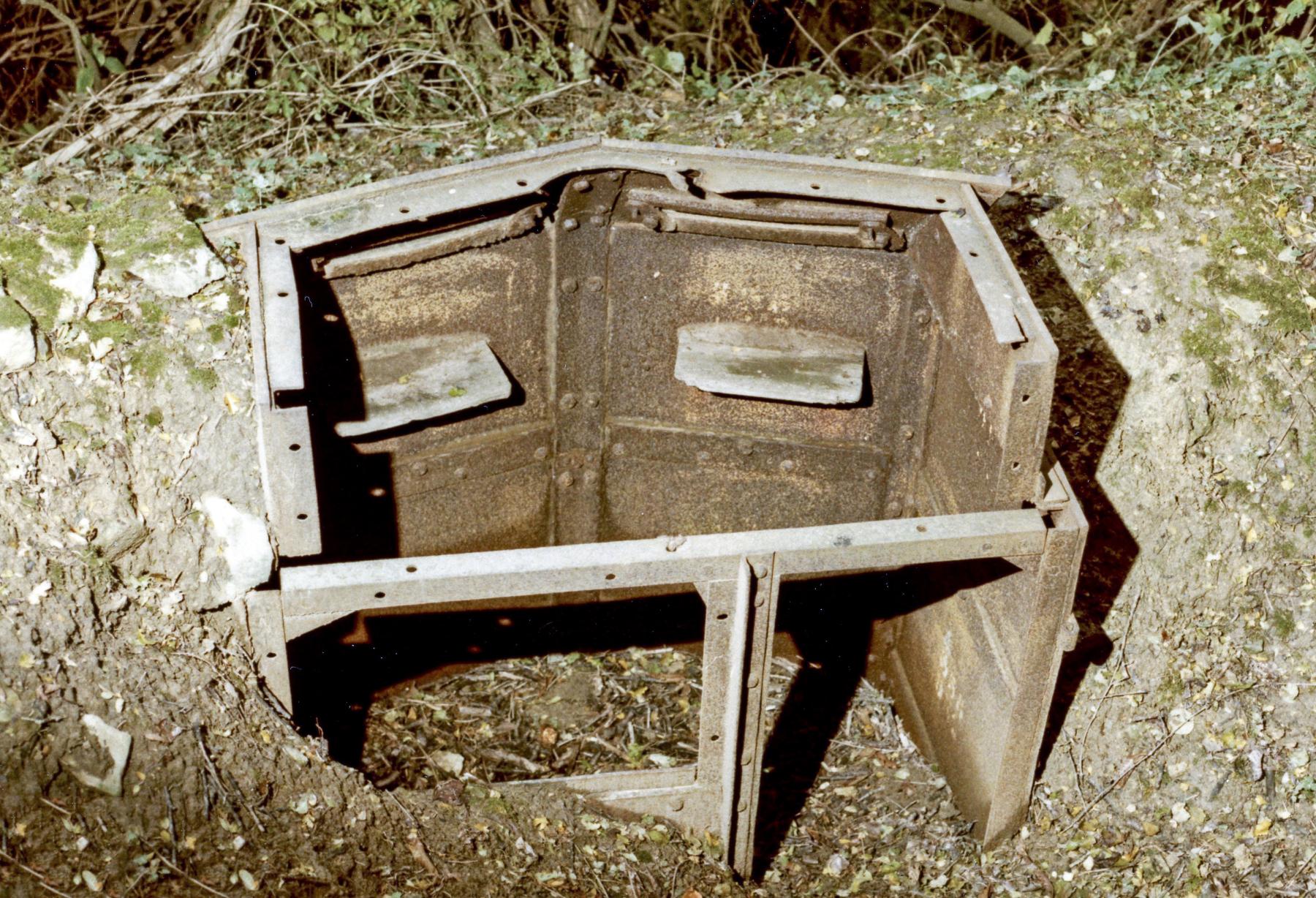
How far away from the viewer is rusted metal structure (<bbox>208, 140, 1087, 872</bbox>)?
9.46 ft

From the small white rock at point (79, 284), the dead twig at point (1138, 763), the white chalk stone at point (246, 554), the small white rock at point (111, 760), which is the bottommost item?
the dead twig at point (1138, 763)

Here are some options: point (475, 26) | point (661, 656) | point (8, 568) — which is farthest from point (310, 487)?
point (475, 26)

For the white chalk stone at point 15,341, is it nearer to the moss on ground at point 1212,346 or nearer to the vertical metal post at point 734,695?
the vertical metal post at point 734,695

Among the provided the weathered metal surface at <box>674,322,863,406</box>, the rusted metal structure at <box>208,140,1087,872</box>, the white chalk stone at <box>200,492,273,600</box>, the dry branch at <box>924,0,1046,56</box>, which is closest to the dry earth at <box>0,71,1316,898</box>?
the white chalk stone at <box>200,492,273,600</box>

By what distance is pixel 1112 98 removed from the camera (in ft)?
17.1

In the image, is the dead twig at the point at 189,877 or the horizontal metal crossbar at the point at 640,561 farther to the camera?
the dead twig at the point at 189,877

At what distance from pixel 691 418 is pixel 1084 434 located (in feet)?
4.68

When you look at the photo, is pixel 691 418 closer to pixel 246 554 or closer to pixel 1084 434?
pixel 1084 434

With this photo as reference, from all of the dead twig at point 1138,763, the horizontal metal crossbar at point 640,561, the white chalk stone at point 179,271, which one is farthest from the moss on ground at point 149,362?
the dead twig at point 1138,763

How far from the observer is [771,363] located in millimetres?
3773

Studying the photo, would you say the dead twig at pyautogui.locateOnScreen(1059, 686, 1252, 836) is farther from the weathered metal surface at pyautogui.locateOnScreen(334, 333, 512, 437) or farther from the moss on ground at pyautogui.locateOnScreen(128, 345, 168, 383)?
the moss on ground at pyautogui.locateOnScreen(128, 345, 168, 383)

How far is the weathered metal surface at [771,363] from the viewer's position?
145 inches

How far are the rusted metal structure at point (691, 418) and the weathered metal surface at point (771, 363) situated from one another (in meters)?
0.01

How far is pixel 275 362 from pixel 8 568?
1194mm
